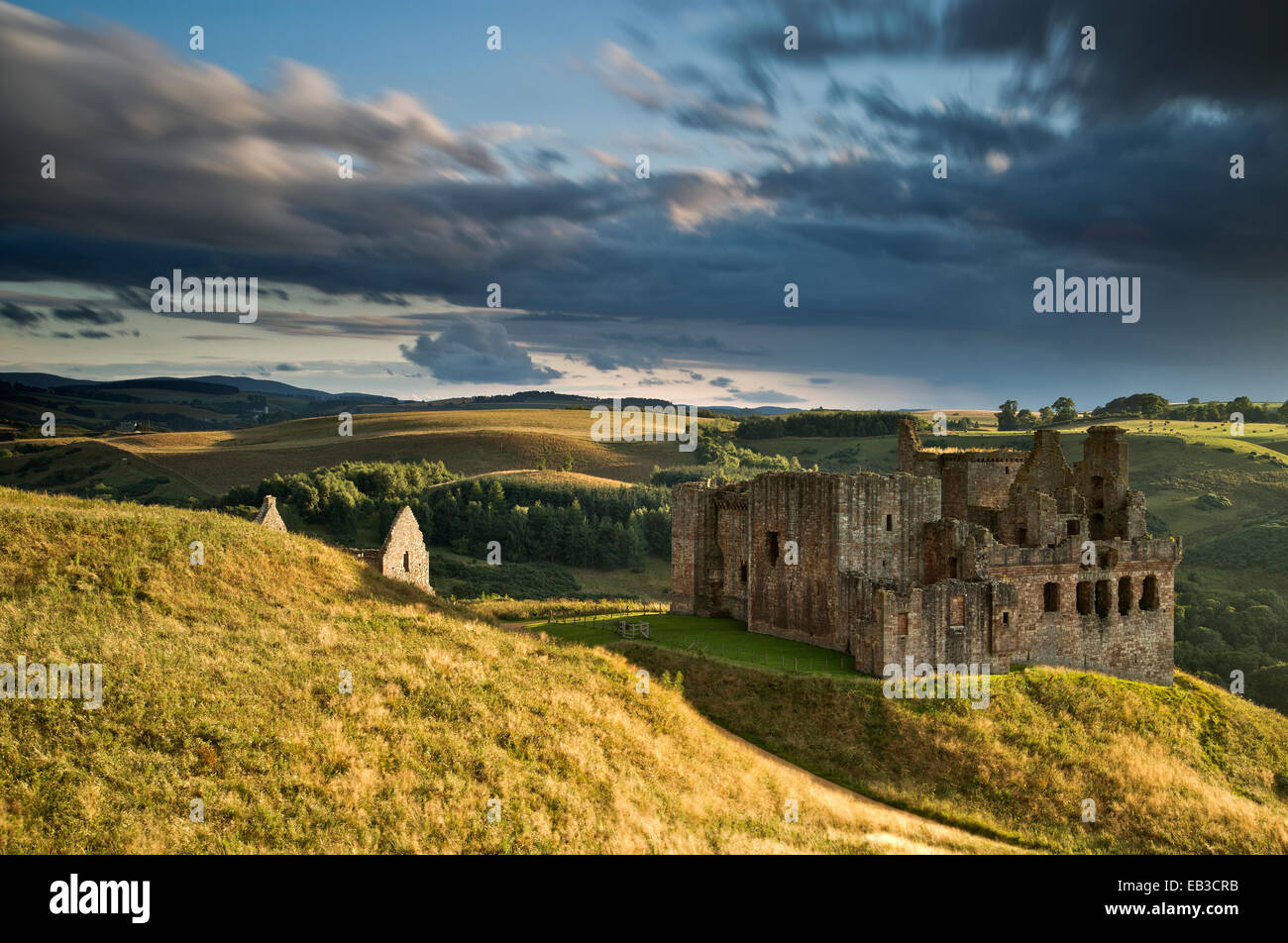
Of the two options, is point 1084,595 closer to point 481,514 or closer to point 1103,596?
point 1103,596

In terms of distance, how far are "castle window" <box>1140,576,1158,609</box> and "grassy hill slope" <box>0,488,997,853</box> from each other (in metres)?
22.0

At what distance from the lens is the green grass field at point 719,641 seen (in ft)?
121

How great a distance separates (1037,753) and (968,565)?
898 centimetres

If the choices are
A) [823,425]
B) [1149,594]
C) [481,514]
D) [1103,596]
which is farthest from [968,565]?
[823,425]

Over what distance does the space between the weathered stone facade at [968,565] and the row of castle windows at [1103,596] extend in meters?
0.05

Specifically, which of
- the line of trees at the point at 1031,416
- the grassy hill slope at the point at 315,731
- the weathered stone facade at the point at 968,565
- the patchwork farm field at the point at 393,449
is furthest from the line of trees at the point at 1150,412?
the grassy hill slope at the point at 315,731

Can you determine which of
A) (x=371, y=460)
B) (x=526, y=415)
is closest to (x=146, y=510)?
(x=371, y=460)

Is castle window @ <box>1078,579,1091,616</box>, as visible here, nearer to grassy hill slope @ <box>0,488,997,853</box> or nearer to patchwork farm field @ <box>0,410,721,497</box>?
grassy hill slope @ <box>0,488,997,853</box>

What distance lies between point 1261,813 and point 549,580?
64.8 metres

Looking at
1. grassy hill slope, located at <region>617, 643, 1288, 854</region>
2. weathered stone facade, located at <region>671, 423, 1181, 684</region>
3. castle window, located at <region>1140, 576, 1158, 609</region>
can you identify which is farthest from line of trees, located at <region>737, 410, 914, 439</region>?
grassy hill slope, located at <region>617, 643, 1288, 854</region>

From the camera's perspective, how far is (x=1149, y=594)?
42.7 m

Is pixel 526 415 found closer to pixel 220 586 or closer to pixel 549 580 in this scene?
pixel 549 580

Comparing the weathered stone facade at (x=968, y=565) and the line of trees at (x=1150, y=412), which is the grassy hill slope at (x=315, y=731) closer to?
the weathered stone facade at (x=968, y=565)

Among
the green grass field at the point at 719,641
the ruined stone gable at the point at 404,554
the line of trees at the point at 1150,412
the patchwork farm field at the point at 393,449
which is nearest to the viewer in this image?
the green grass field at the point at 719,641
